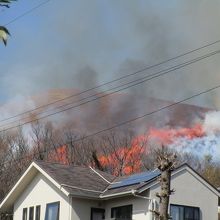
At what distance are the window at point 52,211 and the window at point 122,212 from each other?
2.88 meters

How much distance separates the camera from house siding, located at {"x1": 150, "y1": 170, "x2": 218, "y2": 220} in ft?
A: 87.0

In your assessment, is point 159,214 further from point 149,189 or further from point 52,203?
point 52,203

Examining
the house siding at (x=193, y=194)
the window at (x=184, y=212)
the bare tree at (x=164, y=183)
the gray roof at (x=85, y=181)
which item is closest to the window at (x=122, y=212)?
the gray roof at (x=85, y=181)

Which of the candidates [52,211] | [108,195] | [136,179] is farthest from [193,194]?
[52,211]

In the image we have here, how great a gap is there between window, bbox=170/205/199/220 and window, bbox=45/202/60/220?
580cm

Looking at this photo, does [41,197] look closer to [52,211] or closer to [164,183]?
[52,211]

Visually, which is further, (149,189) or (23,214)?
(23,214)

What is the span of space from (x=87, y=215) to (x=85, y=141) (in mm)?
31210

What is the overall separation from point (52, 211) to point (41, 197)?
1.52 meters

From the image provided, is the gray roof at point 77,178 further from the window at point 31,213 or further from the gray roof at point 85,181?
the window at point 31,213

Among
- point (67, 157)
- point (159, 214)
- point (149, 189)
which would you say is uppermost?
point (67, 157)

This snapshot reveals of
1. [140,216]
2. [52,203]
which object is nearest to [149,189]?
[140,216]

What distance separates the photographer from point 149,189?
25812 millimetres

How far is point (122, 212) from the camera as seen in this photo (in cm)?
2697
